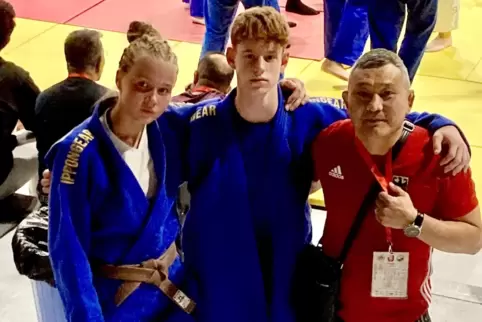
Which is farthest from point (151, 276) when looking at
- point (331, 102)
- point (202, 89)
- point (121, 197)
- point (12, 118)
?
point (12, 118)

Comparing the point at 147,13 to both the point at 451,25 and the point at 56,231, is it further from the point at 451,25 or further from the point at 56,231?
the point at 56,231

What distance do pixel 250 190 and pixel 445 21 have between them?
463 centimetres

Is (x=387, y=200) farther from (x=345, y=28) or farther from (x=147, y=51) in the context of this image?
(x=345, y=28)

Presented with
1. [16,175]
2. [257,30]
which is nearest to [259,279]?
[257,30]

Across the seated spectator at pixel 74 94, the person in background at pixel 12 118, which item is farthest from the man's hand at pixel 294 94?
the person in background at pixel 12 118

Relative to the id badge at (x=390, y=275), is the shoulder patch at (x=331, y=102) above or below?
above

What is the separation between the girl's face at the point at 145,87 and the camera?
8.24 feet

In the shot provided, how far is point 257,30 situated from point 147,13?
5.51 metres

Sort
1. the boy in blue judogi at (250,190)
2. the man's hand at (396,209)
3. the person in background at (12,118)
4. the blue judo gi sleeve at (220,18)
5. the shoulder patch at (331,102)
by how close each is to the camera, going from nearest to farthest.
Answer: the man's hand at (396,209) < the boy in blue judogi at (250,190) < the shoulder patch at (331,102) < the person in background at (12,118) < the blue judo gi sleeve at (220,18)

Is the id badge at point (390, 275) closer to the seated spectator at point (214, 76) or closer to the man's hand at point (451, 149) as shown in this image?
the man's hand at point (451, 149)

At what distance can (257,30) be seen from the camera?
2.54m

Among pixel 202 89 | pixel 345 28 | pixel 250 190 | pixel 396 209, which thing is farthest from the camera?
pixel 345 28

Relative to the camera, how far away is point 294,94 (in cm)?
276

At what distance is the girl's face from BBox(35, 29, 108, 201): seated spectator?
1440 millimetres
